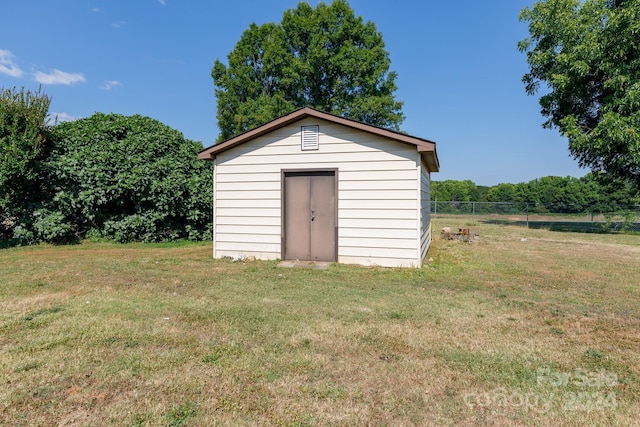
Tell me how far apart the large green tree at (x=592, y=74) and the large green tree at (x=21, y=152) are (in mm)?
19163

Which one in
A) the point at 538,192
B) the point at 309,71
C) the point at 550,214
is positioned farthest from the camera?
the point at 538,192

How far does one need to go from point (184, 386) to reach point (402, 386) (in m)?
1.52

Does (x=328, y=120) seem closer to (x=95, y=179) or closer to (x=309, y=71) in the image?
(x=95, y=179)

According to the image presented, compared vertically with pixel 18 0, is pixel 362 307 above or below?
below

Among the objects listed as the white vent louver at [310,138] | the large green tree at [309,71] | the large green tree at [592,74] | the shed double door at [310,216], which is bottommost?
the shed double door at [310,216]

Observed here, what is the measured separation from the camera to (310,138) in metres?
7.27

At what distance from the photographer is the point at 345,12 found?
2400 cm

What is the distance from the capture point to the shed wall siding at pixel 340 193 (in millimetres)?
6770

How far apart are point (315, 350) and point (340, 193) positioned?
4.55 meters

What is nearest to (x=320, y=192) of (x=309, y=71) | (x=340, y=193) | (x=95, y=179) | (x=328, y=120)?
(x=340, y=193)

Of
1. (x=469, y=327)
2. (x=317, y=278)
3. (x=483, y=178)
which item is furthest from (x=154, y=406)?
(x=483, y=178)

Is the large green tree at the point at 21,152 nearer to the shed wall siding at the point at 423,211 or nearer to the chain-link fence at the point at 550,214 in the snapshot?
the shed wall siding at the point at 423,211

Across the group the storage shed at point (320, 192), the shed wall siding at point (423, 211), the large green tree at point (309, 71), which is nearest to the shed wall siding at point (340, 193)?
the storage shed at point (320, 192)

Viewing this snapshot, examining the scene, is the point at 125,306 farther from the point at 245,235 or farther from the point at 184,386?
the point at 245,235
